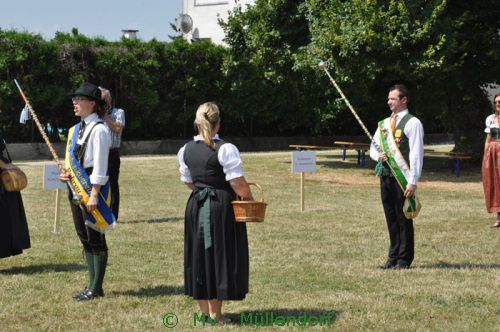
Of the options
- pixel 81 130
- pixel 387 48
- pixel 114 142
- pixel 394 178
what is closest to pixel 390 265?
pixel 394 178

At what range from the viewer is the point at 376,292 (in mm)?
7617

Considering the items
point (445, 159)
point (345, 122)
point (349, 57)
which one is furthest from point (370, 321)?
point (345, 122)

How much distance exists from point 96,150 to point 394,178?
10.6 ft

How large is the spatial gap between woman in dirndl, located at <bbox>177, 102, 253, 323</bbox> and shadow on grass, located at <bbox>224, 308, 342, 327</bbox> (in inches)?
16.6

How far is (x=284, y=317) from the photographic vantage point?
6.68 metres

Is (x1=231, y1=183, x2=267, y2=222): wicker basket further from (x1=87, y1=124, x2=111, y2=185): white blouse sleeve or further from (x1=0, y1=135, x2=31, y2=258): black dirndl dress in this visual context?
(x1=0, y1=135, x2=31, y2=258): black dirndl dress

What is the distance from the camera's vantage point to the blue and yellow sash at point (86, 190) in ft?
22.9

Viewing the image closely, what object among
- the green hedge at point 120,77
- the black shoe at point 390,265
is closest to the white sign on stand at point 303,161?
the black shoe at point 390,265

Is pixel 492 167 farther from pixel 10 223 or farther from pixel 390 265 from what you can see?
pixel 10 223

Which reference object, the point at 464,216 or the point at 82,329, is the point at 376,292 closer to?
the point at 82,329

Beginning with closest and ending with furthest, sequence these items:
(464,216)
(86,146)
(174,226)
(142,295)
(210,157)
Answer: (210,157)
(86,146)
(142,295)
(174,226)
(464,216)

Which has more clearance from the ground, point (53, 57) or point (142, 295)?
point (53, 57)

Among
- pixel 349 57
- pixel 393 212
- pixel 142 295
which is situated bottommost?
pixel 142 295

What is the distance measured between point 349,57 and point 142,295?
12823 millimetres
